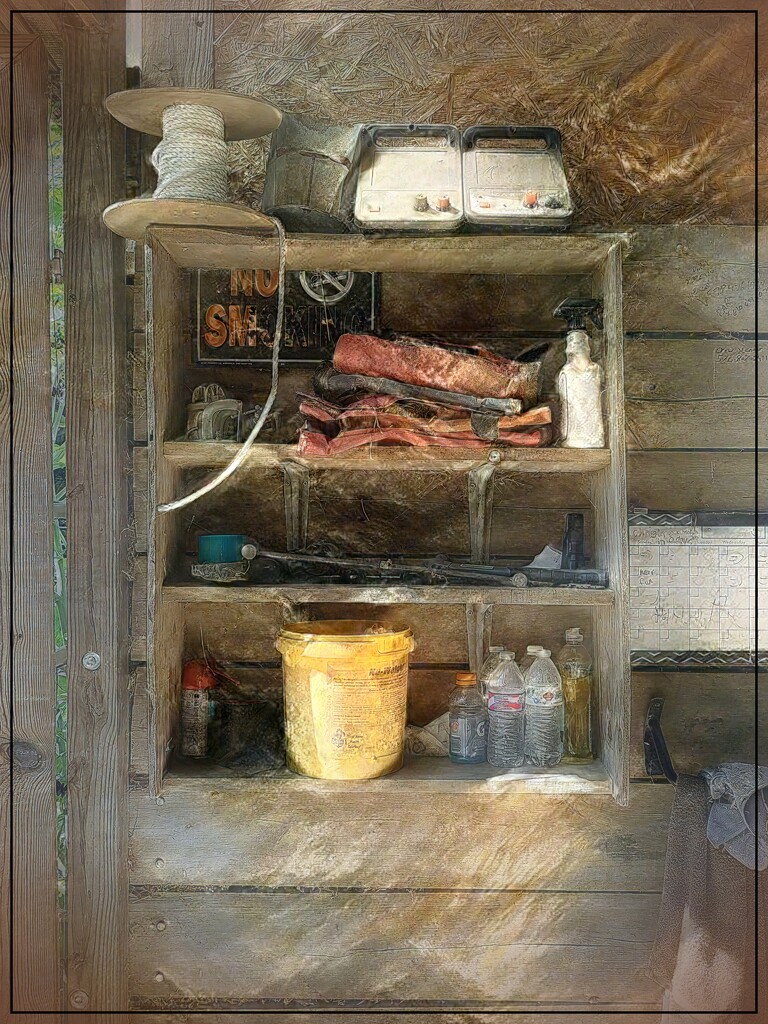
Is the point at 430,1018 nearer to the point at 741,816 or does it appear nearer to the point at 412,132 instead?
the point at 741,816

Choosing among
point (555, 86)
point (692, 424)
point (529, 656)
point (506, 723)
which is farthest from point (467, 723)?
point (555, 86)

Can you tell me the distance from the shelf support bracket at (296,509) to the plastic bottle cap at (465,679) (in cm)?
52

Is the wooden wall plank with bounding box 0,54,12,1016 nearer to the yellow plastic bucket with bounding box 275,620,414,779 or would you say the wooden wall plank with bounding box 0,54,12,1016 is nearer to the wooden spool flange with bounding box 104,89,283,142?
the wooden spool flange with bounding box 104,89,283,142

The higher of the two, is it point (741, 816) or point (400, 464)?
point (400, 464)

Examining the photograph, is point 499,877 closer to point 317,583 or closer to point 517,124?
point 317,583

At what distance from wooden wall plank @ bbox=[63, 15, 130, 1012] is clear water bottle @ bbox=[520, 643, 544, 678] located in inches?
41.0

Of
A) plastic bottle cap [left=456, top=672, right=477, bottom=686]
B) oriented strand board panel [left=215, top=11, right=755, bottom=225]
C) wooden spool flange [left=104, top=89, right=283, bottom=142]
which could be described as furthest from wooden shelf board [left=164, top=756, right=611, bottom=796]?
wooden spool flange [left=104, top=89, right=283, bottom=142]

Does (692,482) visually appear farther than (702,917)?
Yes

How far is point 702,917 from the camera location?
6.66 feet

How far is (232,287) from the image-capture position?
2141 millimetres

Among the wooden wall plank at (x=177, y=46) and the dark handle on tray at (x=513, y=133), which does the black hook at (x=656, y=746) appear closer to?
the dark handle on tray at (x=513, y=133)

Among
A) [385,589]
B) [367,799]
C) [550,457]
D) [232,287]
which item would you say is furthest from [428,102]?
[367,799]

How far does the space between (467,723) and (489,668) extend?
0.50ft

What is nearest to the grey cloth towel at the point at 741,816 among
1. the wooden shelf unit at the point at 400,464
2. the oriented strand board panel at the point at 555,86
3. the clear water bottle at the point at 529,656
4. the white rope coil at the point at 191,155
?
the wooden shelf unit at the point at 400,464
